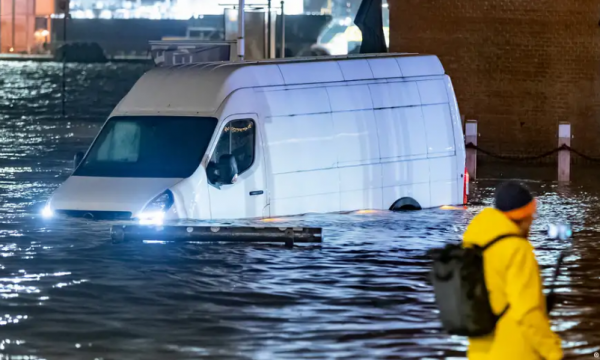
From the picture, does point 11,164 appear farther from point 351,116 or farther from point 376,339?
point 376,339

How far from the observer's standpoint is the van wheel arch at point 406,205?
55.1 feet

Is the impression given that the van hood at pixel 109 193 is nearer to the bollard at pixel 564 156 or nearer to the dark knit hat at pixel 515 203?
the dark knit hat at pixel 515 203

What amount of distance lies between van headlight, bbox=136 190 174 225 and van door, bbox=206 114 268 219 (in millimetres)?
616

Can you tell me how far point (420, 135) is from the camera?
17062mm

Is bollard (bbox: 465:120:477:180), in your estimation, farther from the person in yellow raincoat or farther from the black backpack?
the black backpack

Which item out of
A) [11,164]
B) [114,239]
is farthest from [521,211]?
[11,164]

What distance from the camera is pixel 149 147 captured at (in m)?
15.3

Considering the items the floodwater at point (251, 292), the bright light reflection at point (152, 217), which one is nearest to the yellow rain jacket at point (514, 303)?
the floodwater at point (251, 292)

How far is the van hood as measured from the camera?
14.1 metres

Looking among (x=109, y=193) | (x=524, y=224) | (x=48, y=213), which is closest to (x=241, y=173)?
(x=109, y=193)

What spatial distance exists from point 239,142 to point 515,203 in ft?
31.1

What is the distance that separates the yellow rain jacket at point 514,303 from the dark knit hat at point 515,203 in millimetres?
118

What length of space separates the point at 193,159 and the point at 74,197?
1382 mm

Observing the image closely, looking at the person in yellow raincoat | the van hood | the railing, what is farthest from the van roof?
the person in yellow raincoat
